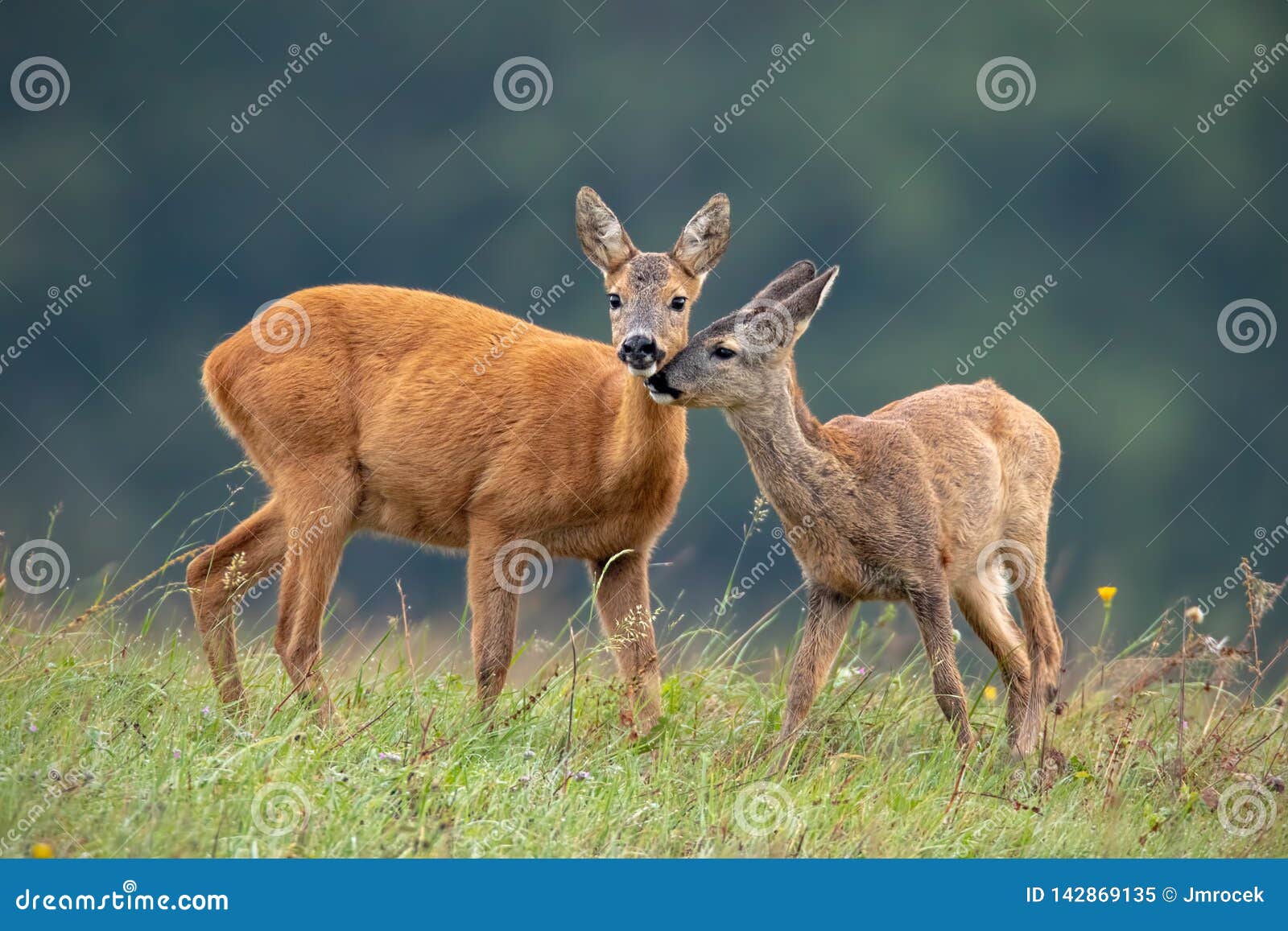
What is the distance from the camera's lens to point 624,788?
5.58m

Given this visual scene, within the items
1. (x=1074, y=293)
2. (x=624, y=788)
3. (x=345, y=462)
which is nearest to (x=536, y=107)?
(x=1074, y=293)

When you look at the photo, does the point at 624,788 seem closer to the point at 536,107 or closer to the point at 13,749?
the point at 13,749

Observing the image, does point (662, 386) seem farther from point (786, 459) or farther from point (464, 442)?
point (464, 442)

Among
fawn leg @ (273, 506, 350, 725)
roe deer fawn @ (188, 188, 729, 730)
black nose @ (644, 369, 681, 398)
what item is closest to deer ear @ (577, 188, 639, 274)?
roe deer fawn @ (188, 188, 729, 730)

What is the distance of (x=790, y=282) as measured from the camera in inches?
276
